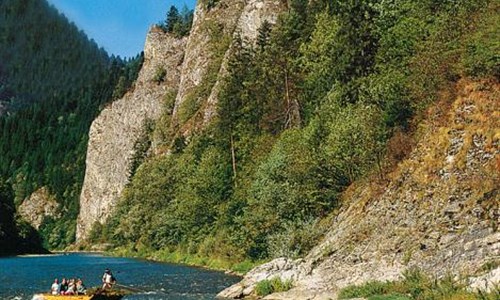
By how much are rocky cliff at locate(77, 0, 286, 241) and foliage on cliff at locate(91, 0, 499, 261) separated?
9369 millimetres

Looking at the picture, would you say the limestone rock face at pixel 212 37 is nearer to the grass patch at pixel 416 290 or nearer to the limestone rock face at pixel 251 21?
the limestone rock face at pixel 251 21

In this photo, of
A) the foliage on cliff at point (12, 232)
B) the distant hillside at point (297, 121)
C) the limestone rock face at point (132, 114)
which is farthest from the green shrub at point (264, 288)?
the limestone rock face at point (132, 114)

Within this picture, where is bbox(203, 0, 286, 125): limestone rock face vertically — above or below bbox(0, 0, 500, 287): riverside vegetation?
above

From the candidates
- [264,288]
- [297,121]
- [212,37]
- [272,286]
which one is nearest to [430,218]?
[272,286]

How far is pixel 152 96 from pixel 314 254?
139m

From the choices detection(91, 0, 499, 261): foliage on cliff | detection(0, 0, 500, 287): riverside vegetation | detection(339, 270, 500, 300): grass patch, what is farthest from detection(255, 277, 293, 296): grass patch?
detection(91, 0, 499, 261): foliage on cliff

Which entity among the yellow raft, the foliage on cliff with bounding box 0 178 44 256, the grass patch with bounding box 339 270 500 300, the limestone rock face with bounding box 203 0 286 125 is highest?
the limestone rock face with bounding box 203 0 286 125

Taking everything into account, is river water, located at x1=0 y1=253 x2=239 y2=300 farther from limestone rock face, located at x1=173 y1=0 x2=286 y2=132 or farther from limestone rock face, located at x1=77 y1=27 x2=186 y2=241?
limestone rock face, located at x1=77 y1=27 x2=186 y2=241

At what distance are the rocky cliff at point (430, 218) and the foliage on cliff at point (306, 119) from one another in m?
2.98

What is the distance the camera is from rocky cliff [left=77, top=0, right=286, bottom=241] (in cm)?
12219

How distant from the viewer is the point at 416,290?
31.7 m

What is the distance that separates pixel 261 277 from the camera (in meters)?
44.6

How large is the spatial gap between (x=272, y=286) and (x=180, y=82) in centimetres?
12189

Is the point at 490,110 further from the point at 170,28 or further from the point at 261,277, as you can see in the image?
the point at 170,28
